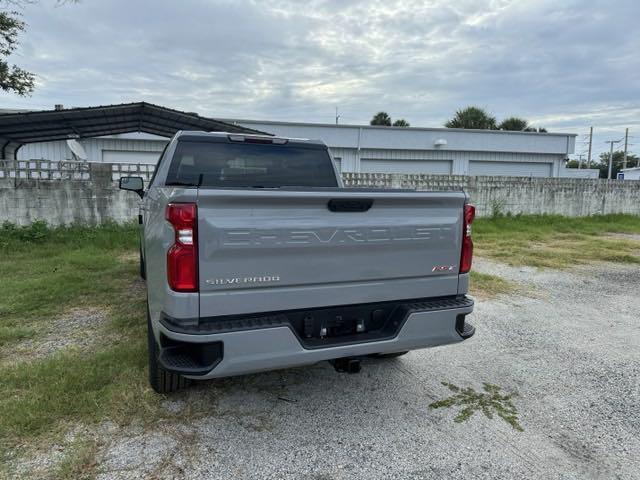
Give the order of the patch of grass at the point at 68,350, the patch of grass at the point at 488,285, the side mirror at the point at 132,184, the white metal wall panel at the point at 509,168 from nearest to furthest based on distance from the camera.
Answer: the patch of grass at the point at 68,350 → the side mirror at the point at 132,184 → the patch of grass at the point at 488,285 → the white metal wall panel at the point at 509,168

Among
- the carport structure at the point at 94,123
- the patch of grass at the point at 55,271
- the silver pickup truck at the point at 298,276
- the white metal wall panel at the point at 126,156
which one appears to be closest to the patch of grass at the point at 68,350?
the patch of grass at the point at 55,271

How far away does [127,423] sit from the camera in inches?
107

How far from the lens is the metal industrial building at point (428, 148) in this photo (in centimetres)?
2216

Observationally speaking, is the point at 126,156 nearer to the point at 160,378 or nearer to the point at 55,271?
the point at 55,271

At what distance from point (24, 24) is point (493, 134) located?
22495 mm

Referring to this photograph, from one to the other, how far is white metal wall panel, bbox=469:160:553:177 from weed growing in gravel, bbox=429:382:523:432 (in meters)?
23.6

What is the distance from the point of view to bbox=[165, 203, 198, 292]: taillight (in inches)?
85.7

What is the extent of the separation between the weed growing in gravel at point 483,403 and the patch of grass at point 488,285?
2.89m

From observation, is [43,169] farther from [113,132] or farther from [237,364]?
[237,364]

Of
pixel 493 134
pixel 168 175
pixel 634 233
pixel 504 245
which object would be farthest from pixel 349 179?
pixel 493 134

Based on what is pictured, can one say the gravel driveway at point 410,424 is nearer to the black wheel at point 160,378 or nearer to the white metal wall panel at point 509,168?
the black wheel at point 160,378

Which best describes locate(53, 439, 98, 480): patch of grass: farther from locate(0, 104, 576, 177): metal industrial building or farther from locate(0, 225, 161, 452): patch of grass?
locate(0, 104, 576, 177): metal industrial building

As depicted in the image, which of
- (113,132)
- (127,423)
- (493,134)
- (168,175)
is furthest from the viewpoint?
(493,134)

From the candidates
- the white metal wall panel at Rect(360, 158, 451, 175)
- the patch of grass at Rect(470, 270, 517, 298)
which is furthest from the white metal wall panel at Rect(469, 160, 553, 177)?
the patch of grass at Rect(470, 270, 517, 298)
